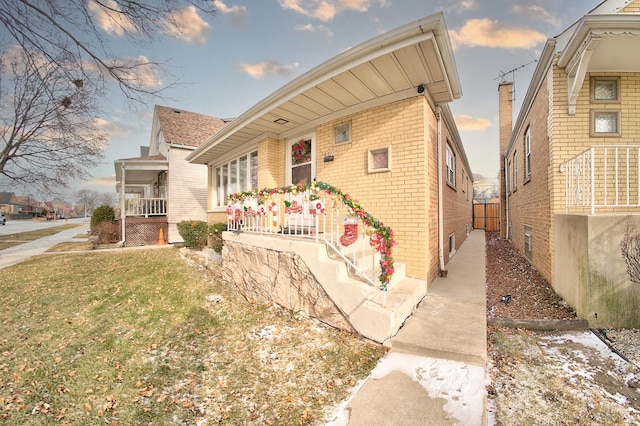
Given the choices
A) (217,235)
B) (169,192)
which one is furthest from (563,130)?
(169,192)

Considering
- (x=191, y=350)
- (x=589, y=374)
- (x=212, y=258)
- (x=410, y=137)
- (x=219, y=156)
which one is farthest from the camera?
(x=219, y=156)

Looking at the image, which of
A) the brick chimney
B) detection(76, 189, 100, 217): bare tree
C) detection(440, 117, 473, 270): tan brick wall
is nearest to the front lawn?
detection(440, 117, 473, 270): tan brick wall

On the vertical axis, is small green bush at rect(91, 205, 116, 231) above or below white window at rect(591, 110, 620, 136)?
below

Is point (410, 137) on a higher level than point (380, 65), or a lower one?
lower

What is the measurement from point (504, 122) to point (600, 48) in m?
10.4

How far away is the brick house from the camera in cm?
376

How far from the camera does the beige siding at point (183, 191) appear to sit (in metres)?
13.8

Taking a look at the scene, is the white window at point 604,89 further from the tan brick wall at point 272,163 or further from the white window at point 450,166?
the tan brick wall at point 272,163

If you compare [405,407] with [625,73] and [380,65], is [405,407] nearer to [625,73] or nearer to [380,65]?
[380,65]

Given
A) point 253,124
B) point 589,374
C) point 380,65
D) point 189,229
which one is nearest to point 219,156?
point 189,229

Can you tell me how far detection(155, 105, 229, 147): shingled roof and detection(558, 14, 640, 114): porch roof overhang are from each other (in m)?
15.2

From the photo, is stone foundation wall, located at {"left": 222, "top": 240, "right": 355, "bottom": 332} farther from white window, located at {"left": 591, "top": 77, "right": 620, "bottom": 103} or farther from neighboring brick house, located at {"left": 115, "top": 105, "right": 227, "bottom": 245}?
neighboring brick house, located at {"left": 115, "top": 105, "right": 227, "bottom": 245}

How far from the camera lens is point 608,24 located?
397cm

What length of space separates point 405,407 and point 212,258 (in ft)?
23.3
